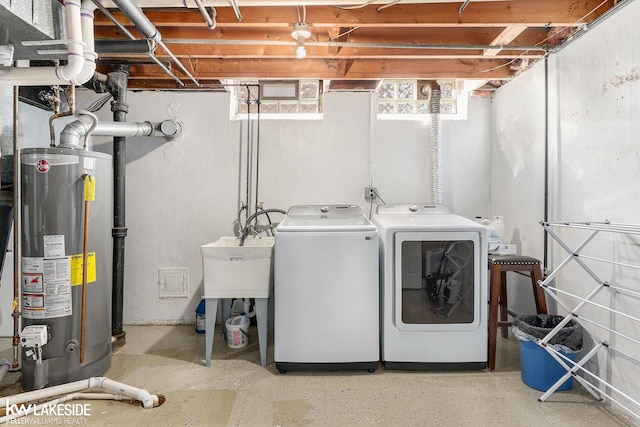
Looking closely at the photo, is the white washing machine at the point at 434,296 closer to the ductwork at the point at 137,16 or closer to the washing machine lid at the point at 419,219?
the washing machine lid at the point at 419,219

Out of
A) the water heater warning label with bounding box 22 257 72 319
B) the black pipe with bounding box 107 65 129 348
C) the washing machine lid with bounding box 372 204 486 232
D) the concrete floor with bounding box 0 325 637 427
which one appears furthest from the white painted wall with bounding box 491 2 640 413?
the black pipe with bounding box 107 65 129 348

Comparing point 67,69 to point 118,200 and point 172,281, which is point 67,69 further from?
point 172,281

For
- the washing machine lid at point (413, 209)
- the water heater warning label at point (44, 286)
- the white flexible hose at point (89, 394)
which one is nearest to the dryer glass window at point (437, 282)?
the washing machine lid at point (413, 209)

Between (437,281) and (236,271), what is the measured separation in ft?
4.55

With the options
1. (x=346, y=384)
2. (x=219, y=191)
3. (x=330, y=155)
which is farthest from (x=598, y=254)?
(x=219, y=191)

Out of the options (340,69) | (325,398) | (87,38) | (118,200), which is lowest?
(325,398)

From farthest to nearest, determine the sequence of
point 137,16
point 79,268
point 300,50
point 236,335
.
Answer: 1. point 236,335
2. point 300,50
3. point 79,268
4. point 137,16

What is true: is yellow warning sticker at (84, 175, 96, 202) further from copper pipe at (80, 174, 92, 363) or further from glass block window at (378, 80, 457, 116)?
glass block window at (378, 80, 457, 116)

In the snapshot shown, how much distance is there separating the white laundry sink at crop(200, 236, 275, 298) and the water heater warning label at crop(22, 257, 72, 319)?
→ 81 cm

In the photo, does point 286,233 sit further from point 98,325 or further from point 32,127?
point 32,127

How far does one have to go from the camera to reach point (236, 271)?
2.37 m

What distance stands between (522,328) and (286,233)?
1.57 meters

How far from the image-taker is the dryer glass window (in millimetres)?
2264

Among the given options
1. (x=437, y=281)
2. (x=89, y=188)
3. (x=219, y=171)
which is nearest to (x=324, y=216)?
(x=437, y=281)
